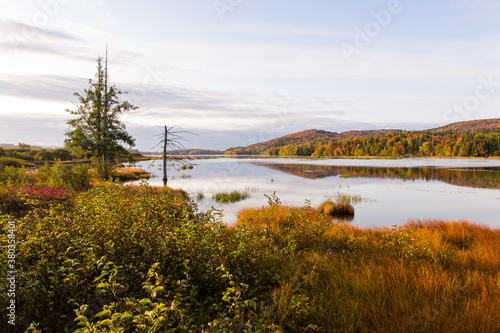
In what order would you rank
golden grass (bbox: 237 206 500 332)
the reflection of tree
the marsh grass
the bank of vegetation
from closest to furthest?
the bank of vegetation
golden grass (bbox: 237 206 500 332)
the marsh grass
the reflection of tree

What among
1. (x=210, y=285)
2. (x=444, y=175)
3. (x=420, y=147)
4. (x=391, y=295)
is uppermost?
(x=420, y=147)

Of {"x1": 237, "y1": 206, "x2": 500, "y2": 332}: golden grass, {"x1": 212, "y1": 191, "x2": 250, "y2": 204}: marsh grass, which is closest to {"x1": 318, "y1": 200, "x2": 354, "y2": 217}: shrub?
{"x1": 212, "y1": 191, "x2": 250, "y2": 204}: marsh grass

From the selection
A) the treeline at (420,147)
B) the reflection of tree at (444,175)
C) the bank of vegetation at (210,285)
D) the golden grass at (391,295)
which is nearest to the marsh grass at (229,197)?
the golden grass at (391,295)

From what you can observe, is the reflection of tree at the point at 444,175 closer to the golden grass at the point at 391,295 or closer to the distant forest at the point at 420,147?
the golden grass at the point at 391,295

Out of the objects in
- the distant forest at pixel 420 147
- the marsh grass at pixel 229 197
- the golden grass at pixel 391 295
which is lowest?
the marsh grass at pixel 229 197

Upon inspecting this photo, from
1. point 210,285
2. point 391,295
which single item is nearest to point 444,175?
point 391,295

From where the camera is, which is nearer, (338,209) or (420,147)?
(338,209)

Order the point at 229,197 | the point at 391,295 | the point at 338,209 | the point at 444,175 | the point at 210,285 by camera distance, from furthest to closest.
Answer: the point at 444,175, the point at 229,197, the point at 338,209, the point at 391,295, the point at 210,285

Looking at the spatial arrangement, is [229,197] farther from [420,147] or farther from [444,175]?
[420,147]

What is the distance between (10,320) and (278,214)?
11842 millimetres

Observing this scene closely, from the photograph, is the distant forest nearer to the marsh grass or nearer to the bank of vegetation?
the marsh grass

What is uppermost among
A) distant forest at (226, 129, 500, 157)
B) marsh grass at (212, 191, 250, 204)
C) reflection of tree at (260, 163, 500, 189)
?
distant forest at (226, 129, 500, 157)

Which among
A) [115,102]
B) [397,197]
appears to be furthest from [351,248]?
[115,102]

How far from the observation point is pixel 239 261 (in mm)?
5652
